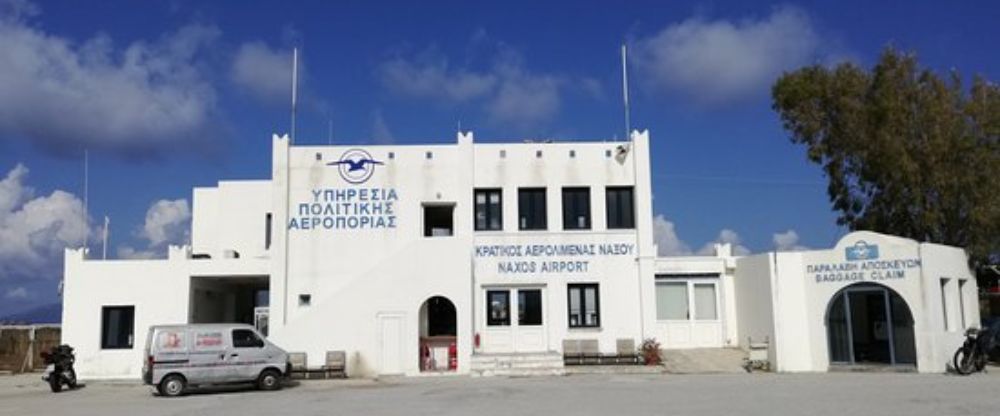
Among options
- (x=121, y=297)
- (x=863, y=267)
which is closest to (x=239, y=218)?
(x=121, y=297)

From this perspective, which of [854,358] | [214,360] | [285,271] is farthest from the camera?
[285,271]

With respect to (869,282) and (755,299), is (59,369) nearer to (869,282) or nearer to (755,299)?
(755,299)

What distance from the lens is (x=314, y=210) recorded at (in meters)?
29.2

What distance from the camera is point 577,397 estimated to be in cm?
1830

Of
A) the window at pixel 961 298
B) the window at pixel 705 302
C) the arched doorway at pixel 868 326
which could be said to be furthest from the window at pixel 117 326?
the window at pixel 961 298

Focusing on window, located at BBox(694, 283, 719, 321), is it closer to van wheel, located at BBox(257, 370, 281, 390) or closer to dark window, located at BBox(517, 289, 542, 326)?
dark window, located at BBox(517, 289, 542, 326)

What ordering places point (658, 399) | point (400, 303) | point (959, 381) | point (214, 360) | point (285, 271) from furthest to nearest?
point (285, 271) < point (400, 303) < point (214, 360) < point (959, 381) < point (658, 399)

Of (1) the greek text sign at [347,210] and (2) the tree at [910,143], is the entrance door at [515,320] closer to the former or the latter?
(1) the greek text sign at [347,210]

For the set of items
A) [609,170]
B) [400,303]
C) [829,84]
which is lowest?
[400,303]

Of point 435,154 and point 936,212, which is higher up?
point 435,154

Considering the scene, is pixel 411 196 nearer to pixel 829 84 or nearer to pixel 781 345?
pixel 781 345

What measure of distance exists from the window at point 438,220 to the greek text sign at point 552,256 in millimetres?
2443

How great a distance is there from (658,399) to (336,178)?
1554 centimetres

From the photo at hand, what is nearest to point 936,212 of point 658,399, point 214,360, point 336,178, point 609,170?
point 609,170
